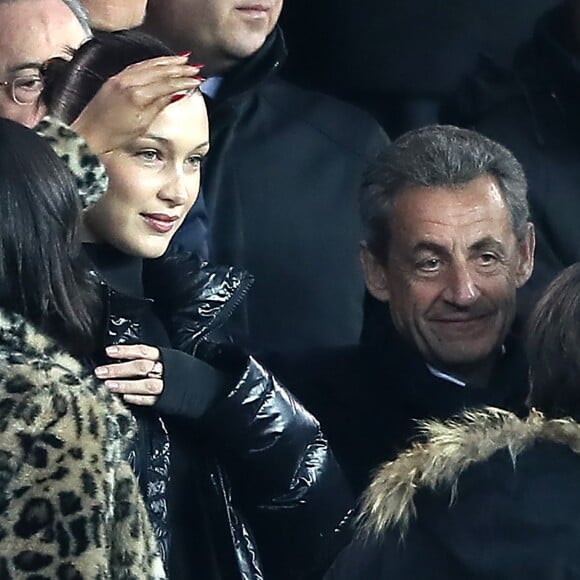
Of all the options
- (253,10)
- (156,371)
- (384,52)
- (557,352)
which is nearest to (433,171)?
(253,10)

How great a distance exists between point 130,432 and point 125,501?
11cm

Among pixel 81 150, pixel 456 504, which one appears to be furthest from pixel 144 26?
pixel 456 504

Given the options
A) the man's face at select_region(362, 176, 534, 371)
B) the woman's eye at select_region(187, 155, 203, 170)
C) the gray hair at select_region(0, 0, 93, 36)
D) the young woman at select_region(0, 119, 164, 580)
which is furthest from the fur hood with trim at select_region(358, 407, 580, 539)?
the gray hair at select_region(0, 0, 93, 36)

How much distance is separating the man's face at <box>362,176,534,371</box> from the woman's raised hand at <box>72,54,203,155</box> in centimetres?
66

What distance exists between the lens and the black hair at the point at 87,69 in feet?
10.7

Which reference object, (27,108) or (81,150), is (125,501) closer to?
(81,150)

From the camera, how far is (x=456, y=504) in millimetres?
2557

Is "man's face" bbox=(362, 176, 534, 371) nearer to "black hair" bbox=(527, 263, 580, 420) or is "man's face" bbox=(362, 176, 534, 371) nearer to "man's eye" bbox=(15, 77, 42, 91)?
"man's eye" bbox=(15, 77, 42, 91)

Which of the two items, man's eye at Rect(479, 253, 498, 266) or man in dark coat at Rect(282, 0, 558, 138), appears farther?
man in dark coat at Rect(282, 0, 558, 138)

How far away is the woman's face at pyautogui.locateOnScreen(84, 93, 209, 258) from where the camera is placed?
325 cm

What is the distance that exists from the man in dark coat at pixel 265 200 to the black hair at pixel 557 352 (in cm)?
134

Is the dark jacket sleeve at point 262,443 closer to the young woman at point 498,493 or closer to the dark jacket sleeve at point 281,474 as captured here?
the dark jacket sleeve at point 281,474

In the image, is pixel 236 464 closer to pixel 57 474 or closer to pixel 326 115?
pixel 57 474

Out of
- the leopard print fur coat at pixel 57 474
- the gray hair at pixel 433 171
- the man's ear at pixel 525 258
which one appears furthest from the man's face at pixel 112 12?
the leopard print fur coat at pixel 57 474
